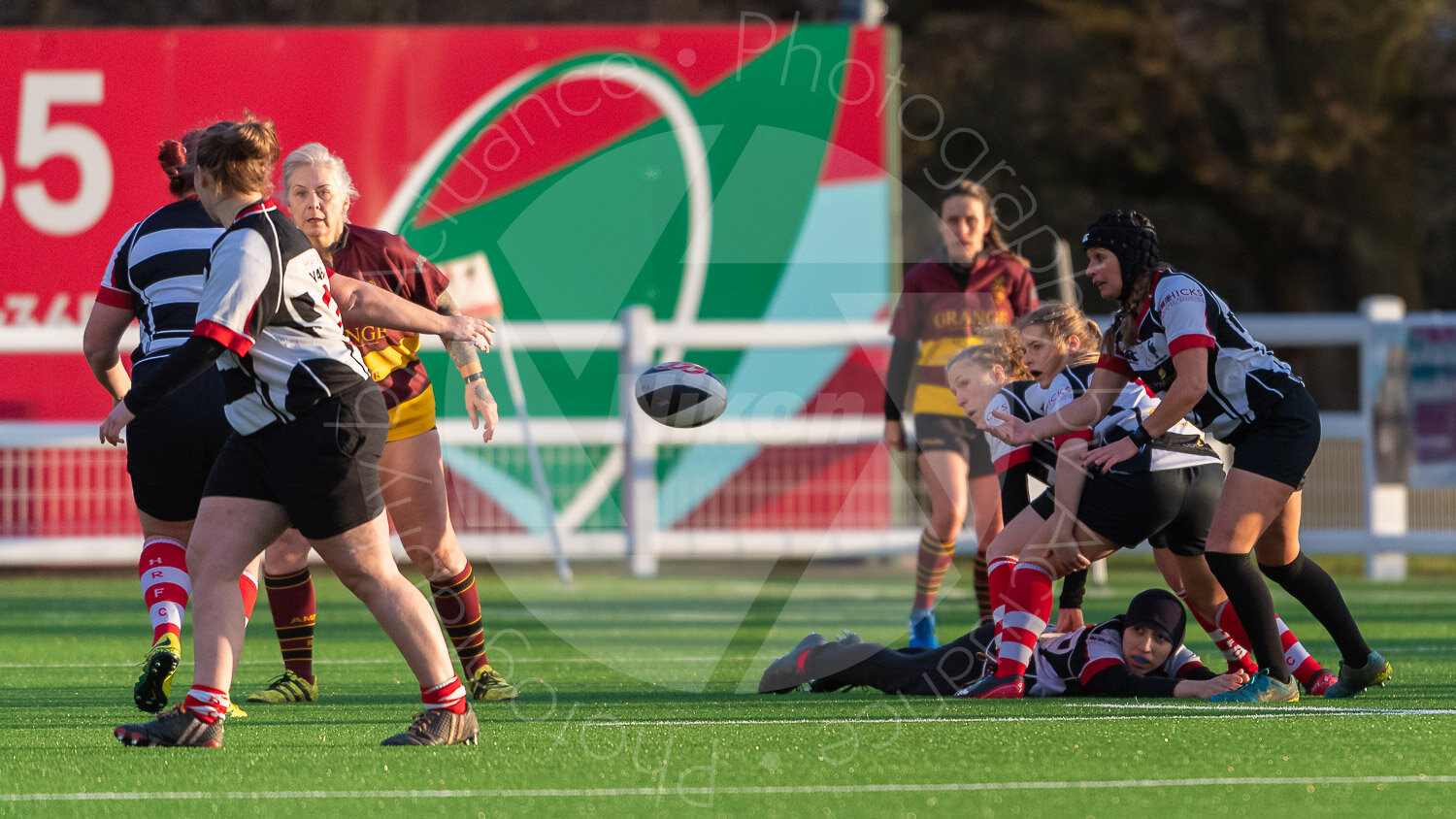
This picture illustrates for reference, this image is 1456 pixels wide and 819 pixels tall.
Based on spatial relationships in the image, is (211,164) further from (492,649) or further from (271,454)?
(492,649)

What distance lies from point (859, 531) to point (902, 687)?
694cm

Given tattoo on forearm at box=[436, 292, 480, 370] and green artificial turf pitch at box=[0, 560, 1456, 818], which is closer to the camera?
green artificial turf pitch at box=[0, 560, 1456, 818]

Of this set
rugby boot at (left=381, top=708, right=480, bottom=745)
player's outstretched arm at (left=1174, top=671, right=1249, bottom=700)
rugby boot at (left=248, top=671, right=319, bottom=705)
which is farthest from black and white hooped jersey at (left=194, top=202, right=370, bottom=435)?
player's outstretched arm at (left=1174, top=671, right=1249, bottom=700)

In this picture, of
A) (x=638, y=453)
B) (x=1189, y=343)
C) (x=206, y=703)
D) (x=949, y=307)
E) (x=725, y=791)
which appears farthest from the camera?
(x=638, y=453)

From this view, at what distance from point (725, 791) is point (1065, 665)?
239cm

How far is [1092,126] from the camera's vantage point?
22.8 metres

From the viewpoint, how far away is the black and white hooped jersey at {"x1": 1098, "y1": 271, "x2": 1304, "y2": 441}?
627cm

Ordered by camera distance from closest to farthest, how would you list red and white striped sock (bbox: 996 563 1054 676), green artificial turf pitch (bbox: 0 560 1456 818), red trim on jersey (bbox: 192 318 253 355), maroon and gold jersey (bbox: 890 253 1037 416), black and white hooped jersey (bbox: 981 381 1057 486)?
green artificial turf pitch (bbox: 0 560 1456 818)
red trim on jersey (bbox: 192 318 253 355)
red and white striped sock (bbox: 996 563 1054 676)
black and white hooped jersey (bbox: 981 381 1057 486)
maroon and gold jersey (bbox: 890 253 1037 416)

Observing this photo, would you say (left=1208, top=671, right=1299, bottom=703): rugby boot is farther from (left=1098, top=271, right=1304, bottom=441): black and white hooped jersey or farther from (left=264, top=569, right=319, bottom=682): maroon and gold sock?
(left=264, top=569, right=319, bottom=682): maroon and gold sock

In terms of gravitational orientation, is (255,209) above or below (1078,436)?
above

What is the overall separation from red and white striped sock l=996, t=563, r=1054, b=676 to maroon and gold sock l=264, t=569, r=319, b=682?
2.46m

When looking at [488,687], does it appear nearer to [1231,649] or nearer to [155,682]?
[155,682]

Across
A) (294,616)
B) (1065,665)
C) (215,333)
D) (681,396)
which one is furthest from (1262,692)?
(215,333)

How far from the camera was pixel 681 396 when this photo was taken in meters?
7.12
